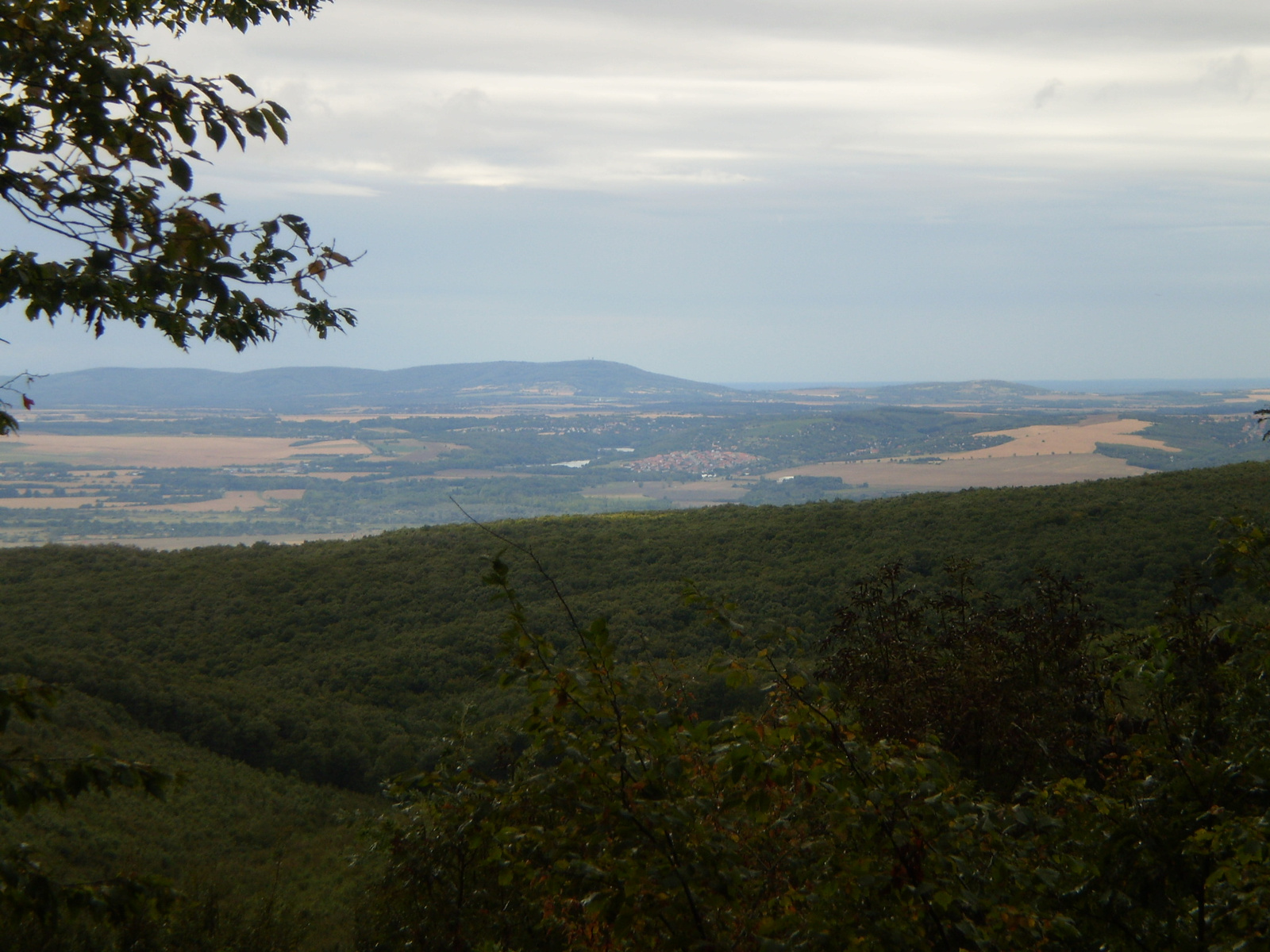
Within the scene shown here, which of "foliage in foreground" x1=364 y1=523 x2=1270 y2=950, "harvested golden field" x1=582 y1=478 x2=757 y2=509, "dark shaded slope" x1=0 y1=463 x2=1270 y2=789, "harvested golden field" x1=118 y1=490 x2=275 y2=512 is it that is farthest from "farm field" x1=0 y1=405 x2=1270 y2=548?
"foliage in foreground" x1=364 y1=523 x2=1270 y2=950

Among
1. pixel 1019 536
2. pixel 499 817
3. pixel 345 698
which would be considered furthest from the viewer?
pixel 1019 536

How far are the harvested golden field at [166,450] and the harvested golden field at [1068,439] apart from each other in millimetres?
94639

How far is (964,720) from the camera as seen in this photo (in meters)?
7.26

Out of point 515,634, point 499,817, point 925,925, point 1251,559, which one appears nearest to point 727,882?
point 925,925

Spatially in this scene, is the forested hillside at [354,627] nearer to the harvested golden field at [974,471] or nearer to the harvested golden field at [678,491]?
the harvested golden field at [974,471]

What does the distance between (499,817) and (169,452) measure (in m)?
138

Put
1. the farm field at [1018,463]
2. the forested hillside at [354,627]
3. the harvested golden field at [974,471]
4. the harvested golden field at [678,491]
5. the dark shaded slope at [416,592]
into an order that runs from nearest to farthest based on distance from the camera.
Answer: the forested hillside at [354,627]
the dark shaded slope at [416,592]
the harvested golden field at [974,471]
the farm field at [1018,463]
the harvested golden field at [678,491]

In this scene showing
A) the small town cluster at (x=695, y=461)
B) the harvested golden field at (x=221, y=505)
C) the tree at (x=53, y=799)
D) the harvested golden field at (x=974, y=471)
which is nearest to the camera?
the tree at (x=53, y=799)

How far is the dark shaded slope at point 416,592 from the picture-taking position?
1894 cm

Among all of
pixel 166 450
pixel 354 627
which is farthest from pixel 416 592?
pixel 166 450

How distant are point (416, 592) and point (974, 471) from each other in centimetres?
6075

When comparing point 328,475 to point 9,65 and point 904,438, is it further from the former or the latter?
point 9,65

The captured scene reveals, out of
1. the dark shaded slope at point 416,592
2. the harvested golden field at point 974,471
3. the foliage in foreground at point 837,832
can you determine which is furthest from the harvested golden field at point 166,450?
the foliage in foreground at point 837,832

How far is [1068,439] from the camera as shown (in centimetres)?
9156
